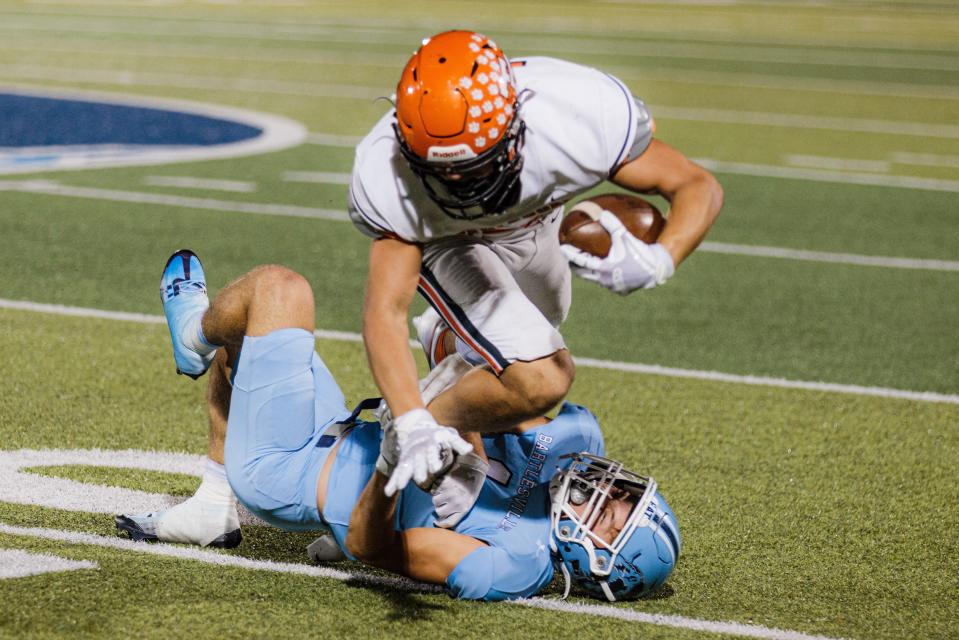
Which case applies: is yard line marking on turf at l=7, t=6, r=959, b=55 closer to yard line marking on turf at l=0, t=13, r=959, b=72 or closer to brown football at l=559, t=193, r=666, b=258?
yard line marking on turf at l=0, t=13, r=959, b=72

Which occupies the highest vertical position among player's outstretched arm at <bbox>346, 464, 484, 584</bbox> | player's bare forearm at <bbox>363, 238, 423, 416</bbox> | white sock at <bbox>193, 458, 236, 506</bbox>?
player's bare forearm at <bbox>363, 238, 423, 416</bbox>

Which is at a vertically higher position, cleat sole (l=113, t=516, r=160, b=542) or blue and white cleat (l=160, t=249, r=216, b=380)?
blue and white cleat (l=160, t=249, r=216, b=380)

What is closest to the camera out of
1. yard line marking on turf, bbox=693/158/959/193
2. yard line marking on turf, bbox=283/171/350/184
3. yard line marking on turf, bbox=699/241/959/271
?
yard line marking on turf, bbox=699/241/959/271

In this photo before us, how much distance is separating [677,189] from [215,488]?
1.56 metres

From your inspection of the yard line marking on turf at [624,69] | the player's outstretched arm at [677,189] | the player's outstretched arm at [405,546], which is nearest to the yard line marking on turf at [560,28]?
the yard line marking on turf at [624,69]

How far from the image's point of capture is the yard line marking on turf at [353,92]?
15.4 metres

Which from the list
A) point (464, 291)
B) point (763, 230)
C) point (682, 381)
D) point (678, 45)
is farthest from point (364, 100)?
point (464, 291)

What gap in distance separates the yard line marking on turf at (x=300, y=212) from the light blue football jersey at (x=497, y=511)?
5177 millimetres

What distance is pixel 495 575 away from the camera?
378cm

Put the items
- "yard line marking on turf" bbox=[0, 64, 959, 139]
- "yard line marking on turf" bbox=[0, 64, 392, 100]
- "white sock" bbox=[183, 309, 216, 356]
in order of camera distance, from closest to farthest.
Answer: "white sock" bbox=[183, 309, 216, 356] < "yard line marking on turf" bbox=[0, 64, 959, 139] < "yard line marking on turf" bbox=[0, 64, 392, 100]

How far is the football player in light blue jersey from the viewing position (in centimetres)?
380

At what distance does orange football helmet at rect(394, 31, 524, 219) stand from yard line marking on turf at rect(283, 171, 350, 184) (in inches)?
284

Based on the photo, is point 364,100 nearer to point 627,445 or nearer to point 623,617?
point 627,445

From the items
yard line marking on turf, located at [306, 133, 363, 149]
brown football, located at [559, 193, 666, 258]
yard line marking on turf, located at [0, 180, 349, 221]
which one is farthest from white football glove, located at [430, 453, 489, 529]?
yard line marking on turf, located at [306, 133, 363, 149]
